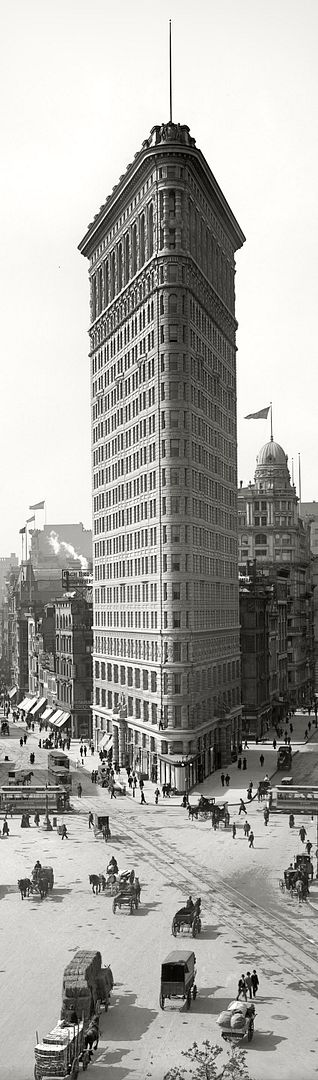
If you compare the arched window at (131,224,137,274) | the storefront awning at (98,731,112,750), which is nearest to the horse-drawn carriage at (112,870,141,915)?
the storefront awning at (98,731,112,750)

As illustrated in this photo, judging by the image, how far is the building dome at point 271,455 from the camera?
7121 inches

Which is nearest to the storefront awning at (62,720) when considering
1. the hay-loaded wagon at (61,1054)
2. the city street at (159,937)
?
the city street at (159,937)

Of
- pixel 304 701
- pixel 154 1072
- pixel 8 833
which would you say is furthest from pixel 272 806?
pixel 304 701

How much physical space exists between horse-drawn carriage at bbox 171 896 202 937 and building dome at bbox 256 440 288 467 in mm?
134157

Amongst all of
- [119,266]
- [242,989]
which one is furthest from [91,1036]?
[119,266]

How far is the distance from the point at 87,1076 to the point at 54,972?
9558mm

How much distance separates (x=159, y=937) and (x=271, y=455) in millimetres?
135219

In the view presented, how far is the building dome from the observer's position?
180875 mm

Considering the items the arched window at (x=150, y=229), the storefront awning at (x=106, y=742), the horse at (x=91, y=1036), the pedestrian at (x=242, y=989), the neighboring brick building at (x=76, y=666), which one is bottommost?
the horse at (x=91, y=1036)

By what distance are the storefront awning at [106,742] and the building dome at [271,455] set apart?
3039 inches

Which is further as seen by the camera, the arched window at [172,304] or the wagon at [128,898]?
the arched window at [172,304]

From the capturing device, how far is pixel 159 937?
49.9 metres

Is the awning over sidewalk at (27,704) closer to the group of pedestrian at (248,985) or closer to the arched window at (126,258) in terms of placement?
the arched window at (126,258)

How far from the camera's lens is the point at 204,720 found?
9900 cm
